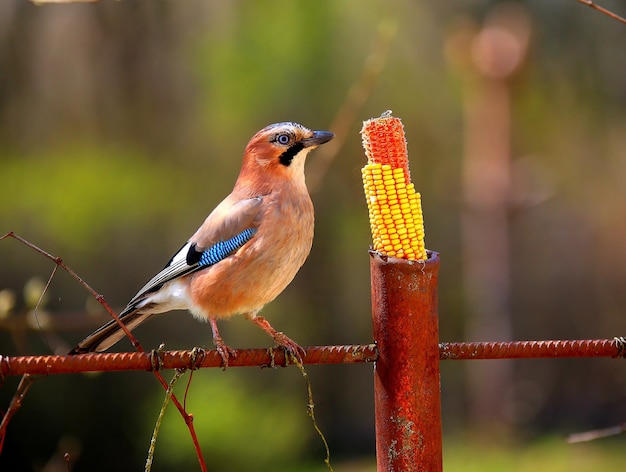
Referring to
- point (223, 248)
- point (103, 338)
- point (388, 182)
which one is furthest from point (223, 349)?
point (388, 182)

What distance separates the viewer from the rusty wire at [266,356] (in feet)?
5.41

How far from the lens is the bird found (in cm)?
259

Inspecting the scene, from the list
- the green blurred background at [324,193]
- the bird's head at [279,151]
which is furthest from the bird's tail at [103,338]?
the green blurred background at [324,193]

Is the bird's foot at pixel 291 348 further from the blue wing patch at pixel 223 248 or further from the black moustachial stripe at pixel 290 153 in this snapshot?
the black moustachial stripe at pixel 290 153

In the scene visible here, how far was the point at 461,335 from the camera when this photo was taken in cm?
638

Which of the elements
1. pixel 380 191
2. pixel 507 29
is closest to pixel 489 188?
pixel 507 29

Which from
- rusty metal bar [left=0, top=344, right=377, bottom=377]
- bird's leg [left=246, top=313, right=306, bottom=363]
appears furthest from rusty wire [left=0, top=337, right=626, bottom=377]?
bird's leg [left=246, top=313, right=306, bottom=363]

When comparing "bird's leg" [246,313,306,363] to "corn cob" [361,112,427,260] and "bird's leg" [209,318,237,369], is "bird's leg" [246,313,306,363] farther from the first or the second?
"corn cob" [361,112,427,260]

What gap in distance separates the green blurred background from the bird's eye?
2.13 metres

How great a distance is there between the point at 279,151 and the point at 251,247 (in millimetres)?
373

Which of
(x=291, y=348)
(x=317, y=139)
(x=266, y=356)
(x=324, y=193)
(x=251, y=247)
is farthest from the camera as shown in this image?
(x=324, y=193)

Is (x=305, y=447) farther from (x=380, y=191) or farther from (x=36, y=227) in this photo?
(x=380, y=191)

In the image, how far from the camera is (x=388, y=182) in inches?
73.1

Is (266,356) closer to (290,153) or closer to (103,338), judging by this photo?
(103,338)
